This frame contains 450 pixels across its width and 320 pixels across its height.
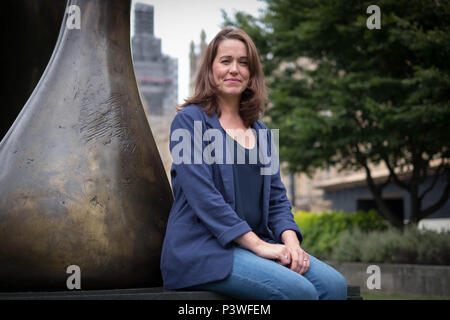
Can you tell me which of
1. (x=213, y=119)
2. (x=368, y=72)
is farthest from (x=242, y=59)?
(x=368, y=72)

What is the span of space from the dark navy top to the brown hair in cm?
29

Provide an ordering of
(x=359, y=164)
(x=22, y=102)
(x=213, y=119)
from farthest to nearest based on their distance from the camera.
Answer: (x=359, y=164)
(x=22, y=102)
(x=213, y=119)

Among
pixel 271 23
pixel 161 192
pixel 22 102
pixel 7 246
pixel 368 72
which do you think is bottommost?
pixel 7 246

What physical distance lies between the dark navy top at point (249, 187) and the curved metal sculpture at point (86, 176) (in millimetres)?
495

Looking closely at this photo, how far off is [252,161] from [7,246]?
4.30 ft

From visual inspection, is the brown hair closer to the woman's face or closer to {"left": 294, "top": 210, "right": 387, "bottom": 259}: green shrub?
the woman's face

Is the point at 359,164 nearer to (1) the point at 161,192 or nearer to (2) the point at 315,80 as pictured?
(2) the point at 315,80

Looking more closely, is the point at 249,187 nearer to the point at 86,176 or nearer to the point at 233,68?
the point at 233,68

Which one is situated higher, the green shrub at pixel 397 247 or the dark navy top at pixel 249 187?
the dark navy top at pixel 249 187

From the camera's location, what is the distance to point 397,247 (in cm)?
872

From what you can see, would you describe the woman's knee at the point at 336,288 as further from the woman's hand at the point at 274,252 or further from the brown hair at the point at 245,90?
the brown hair at the point at 245,90

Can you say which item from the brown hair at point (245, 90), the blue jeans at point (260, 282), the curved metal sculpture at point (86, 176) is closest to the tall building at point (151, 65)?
the curved metal sculpture at point (86, 176)

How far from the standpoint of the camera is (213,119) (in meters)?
2.74

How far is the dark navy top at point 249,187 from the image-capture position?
2.64m
